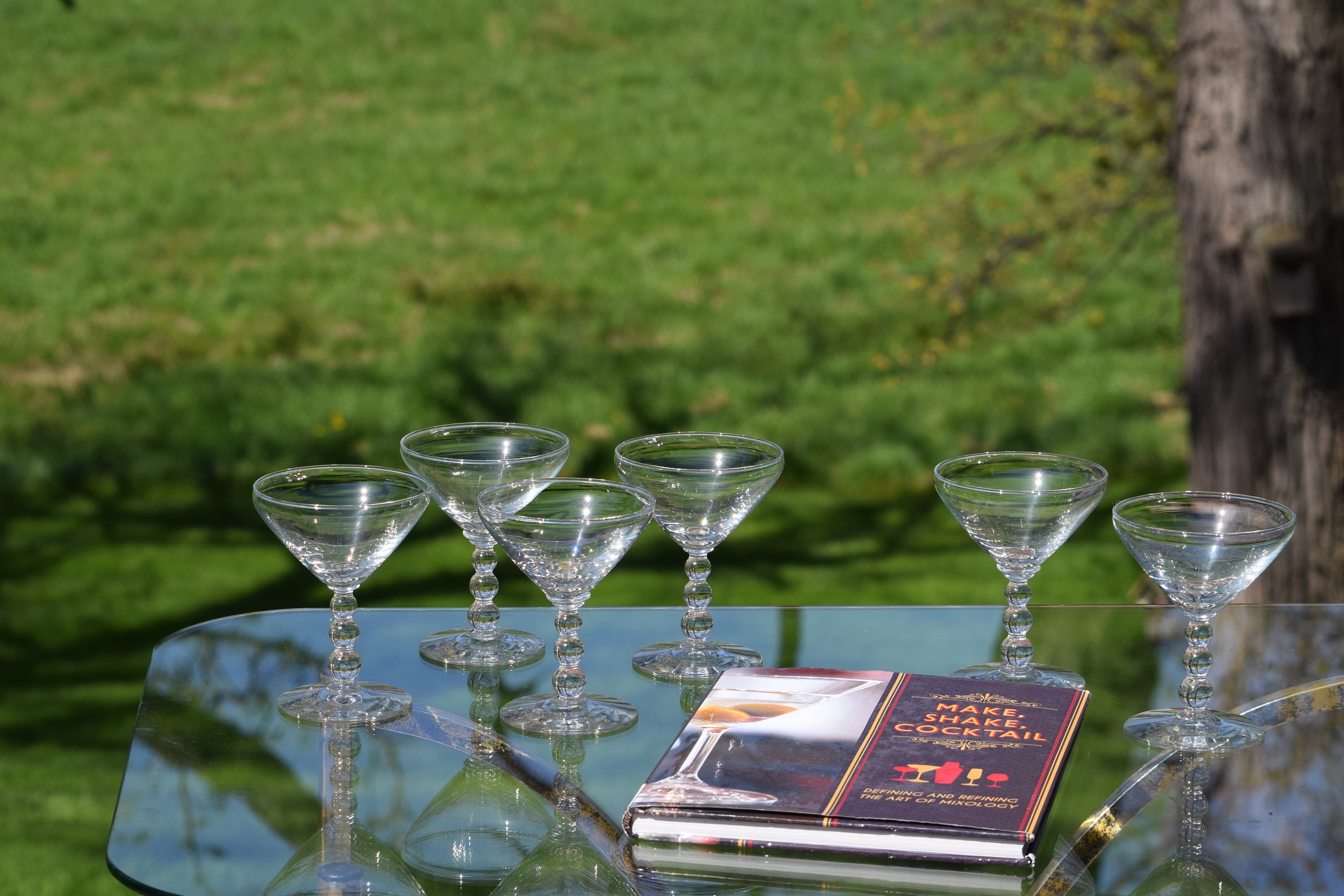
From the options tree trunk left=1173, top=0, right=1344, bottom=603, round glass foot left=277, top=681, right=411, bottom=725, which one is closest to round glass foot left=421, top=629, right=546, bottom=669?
round glass foot left=277, top=681, right=411, bottom=725

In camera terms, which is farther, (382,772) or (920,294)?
(920,294)

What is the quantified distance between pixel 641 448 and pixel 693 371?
14.0 ft

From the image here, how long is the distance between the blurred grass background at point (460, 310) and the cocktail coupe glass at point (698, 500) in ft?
6.52

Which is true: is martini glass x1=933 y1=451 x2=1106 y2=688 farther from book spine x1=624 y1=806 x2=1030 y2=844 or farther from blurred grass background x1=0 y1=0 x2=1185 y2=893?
blurred grass background x1=0 y1=0 x2=1185 y2=893

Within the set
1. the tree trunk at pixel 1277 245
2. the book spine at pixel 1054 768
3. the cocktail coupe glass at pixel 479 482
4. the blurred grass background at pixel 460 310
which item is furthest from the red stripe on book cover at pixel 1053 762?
the blurred grass background at pixel 460 310

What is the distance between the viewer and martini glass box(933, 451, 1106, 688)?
2006 mm

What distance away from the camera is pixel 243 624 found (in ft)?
7.71

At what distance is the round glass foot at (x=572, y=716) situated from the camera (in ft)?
6.36

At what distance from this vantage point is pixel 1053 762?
167 cm

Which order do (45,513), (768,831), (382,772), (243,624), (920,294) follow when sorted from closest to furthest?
1. (768,831)
2. (382,772)
3. (243,624)
4. (45,513)
5. (920,294)

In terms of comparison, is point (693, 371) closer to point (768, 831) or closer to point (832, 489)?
point (832, 489)

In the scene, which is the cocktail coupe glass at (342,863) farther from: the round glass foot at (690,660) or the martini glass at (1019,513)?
the martini glass at (1019,513)

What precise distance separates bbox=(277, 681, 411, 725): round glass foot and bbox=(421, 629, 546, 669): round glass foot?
0.14 meters

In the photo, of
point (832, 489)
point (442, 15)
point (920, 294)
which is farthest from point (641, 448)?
point (442, 15)
